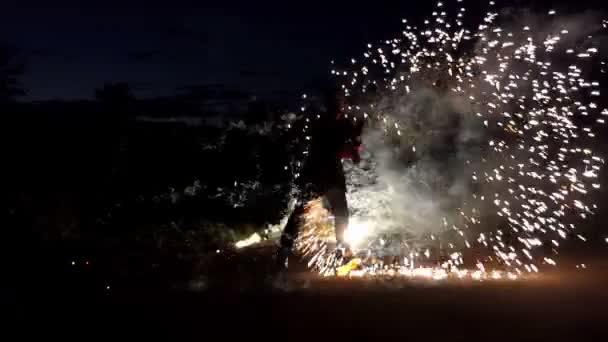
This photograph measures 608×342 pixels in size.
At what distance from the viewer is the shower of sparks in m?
9.28

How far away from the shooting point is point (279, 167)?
63.2 ft

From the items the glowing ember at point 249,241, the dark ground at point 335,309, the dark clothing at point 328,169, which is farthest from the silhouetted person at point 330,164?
the glowing ember at point 249,241

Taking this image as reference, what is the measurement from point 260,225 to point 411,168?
447 centimetres

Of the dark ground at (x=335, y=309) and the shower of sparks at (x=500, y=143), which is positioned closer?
the dark ground at (x=335, y=309)

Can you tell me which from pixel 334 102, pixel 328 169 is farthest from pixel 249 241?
pixel 334 102

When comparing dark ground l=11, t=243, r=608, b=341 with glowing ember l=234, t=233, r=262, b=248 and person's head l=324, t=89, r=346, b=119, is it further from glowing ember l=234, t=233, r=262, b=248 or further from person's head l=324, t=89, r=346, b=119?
glowing ember l=234, t=233, r=262, b=248

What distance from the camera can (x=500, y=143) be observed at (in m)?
10.6

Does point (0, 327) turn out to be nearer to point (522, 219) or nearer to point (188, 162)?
point (522, 219)

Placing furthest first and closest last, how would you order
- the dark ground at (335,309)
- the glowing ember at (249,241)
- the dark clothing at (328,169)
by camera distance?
the glowing ember at (249,241)
the dark clothing at (328,169)
the dark ground at (335,309)

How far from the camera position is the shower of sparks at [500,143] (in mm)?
9281

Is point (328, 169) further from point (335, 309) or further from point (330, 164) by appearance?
point (335, 309)

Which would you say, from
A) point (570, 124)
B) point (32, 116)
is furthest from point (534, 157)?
point (32, 116)

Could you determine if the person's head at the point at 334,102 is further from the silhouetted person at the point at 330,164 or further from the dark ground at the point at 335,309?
the dark ground at the point at 335,309

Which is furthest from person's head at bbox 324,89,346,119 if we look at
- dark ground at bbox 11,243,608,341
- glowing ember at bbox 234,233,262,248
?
glowing ember at bbox 234,233,262,248
